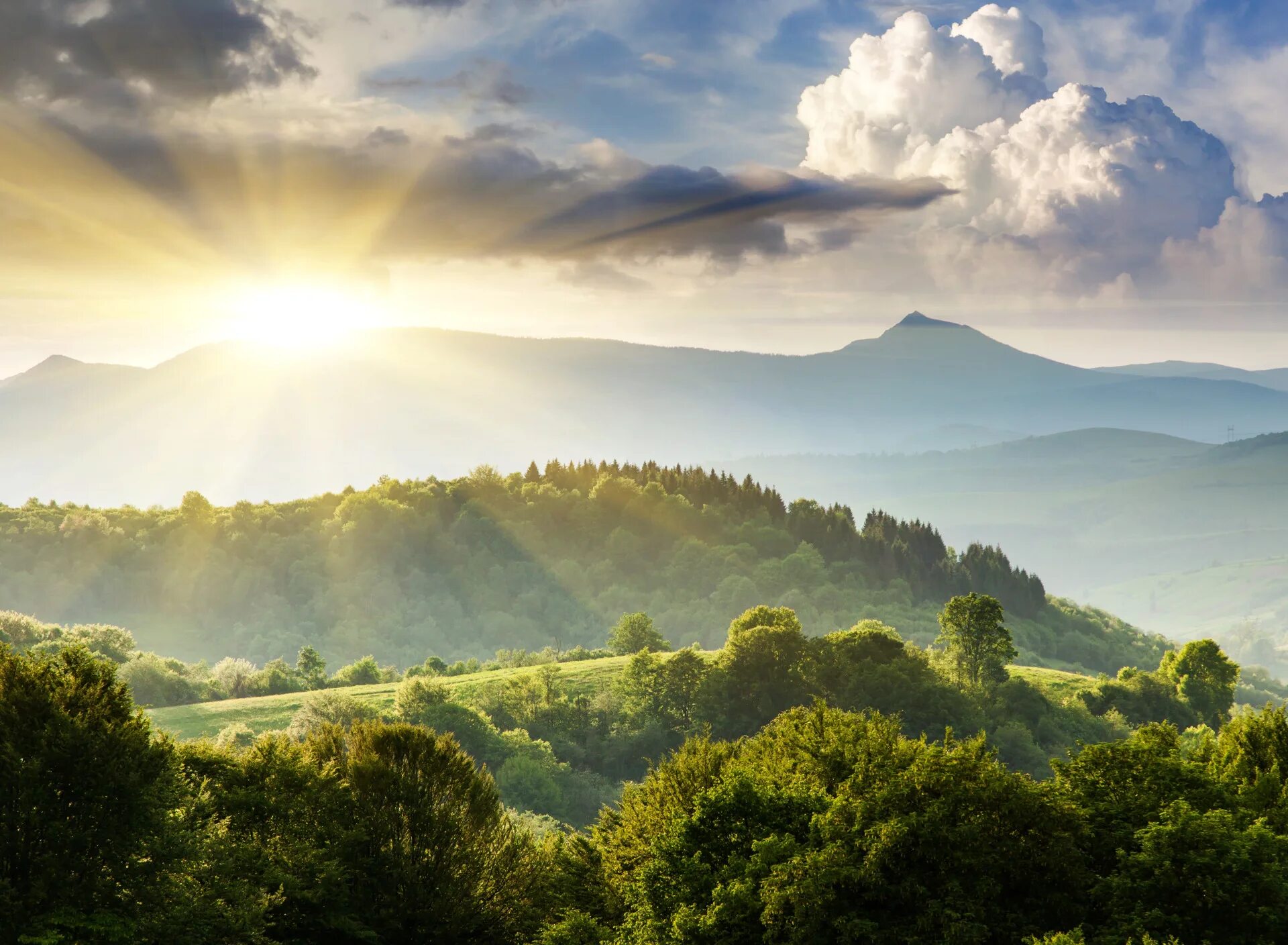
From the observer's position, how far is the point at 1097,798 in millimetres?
38344

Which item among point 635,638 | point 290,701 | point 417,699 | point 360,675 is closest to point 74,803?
point 417,699

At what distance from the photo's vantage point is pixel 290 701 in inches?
5010

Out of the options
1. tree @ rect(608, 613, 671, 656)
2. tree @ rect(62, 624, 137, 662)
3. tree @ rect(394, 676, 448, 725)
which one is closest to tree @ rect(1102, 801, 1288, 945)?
tree @ rect(394, 676, 448, 725)

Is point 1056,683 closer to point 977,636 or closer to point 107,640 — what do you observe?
point 977,636

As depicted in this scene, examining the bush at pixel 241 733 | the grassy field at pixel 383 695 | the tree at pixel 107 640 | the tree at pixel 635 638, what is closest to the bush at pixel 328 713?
the grassy field at pixel 383 695

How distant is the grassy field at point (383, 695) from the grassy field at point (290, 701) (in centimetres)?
8

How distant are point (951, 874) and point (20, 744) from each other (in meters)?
29.5

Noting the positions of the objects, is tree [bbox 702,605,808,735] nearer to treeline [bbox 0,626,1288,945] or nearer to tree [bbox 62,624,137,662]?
treeline [bbox 0,626,1288,945]

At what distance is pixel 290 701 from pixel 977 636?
86.8 meters

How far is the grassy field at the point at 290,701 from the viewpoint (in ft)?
377

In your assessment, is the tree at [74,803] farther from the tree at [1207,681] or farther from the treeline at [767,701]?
the tree at [1207,681]

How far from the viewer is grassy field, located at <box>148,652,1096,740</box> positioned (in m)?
115

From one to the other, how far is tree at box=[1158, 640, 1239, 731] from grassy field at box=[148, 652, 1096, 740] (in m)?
13.4

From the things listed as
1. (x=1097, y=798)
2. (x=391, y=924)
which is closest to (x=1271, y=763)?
(x=1097, y=798)
